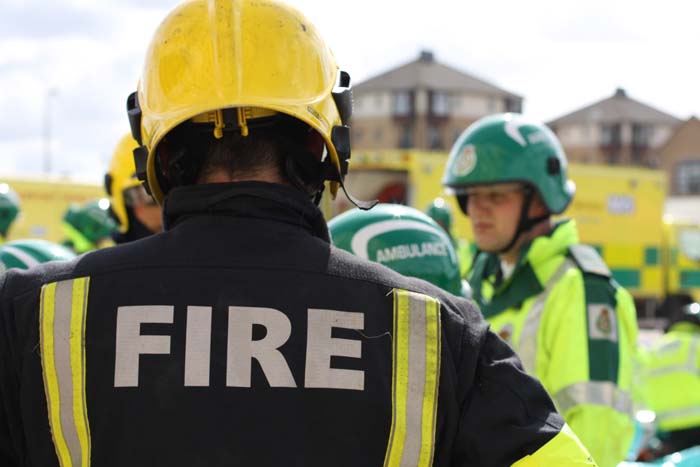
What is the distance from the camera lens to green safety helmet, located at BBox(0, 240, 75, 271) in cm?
355

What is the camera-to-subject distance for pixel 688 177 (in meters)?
61.9

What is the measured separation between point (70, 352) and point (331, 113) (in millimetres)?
724

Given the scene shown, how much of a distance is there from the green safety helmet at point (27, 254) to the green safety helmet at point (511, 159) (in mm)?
1919

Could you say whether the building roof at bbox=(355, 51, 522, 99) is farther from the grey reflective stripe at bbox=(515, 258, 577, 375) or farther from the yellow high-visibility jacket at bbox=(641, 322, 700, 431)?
the grey reflective stripe at bbox=(515, 258, 577, 375)

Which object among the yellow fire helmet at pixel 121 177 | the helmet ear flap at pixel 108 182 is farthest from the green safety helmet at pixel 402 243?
the helmet ear flap at pixel 108 182

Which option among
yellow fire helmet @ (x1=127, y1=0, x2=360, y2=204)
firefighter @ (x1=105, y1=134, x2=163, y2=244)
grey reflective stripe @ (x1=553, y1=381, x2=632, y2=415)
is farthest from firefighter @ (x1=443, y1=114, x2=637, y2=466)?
yellow fire helmet @ (x1=127, y1=0, x2=360, y2=204)

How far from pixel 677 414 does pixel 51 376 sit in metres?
5.93

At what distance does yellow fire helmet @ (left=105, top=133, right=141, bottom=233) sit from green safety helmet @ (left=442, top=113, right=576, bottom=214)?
68.8 inches

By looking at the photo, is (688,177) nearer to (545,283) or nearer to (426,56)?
(426,56)

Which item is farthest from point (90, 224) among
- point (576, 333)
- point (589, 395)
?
point (589, 395)

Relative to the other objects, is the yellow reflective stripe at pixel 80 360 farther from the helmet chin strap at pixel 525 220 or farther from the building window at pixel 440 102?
the building window at pixel 440 102

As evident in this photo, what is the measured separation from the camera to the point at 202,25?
5.98ft

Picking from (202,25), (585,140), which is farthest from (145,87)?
(585,140)

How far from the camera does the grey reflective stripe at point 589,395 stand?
337 cm
